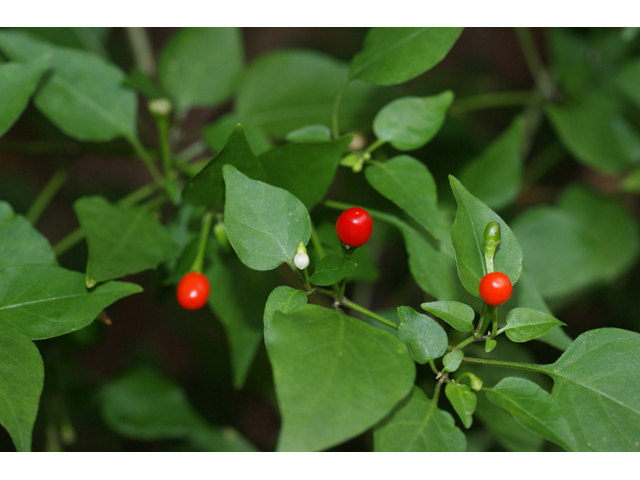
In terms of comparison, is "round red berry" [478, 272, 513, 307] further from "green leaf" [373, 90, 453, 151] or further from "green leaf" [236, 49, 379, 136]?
"green leaf" [236, 49, 379, 136]

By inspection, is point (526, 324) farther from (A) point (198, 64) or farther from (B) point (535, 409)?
(A) point (198, 64)

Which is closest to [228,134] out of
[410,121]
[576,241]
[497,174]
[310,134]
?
[310,134]

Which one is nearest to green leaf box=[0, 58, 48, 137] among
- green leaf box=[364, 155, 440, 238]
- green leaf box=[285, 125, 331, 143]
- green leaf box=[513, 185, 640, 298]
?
green leaf box=[285, 125, 331, 143]

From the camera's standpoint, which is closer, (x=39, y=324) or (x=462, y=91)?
(x=39, y=324)

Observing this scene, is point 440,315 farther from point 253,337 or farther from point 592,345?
point 253,337

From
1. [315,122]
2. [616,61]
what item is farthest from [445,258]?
[616,61]

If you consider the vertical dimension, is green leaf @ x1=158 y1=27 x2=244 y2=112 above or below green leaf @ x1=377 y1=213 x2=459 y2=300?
above
